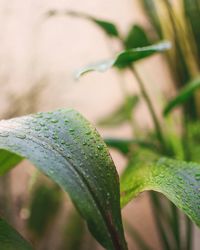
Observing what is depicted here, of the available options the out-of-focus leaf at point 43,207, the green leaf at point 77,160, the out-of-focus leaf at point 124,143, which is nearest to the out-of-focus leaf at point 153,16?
the out-of-focus leaf at point 124,143

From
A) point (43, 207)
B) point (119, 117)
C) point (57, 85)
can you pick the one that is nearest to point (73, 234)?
point (43, 207)

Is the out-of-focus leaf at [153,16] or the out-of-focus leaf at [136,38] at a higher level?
the out-of-focus leaf at [153,16]

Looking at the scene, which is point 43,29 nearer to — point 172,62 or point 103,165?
point 172,62

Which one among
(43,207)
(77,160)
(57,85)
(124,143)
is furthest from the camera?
(57,85)

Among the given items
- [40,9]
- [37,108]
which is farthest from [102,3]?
[37,108]

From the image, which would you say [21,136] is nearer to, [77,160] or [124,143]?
[77,160]

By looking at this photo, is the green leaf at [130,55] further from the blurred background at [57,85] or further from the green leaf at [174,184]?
the blurred background at [57,85]

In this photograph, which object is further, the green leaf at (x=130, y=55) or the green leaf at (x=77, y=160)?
the green leaf at (x=130, y=55)

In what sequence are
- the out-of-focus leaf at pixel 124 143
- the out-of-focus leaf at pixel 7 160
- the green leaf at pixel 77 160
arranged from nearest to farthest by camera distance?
the green leaf at pixel 77 160
the out-of-focus leaf at pixel 7 160
the out-of-focus leaf at pixel 124 143
